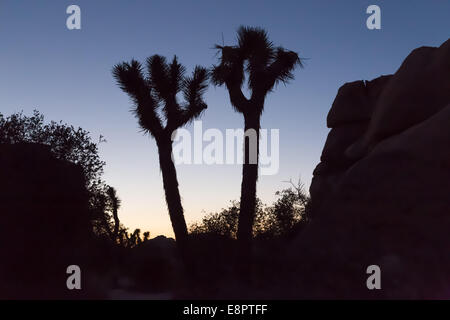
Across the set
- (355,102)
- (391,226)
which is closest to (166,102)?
(391,226)

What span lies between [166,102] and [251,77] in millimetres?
3022

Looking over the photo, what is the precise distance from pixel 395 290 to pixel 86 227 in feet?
27.7

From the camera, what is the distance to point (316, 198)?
2603 centimetres

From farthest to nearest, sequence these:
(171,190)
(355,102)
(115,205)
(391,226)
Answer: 1. (115,205)
2. (355,102)
3. (171,190)
4. (391,226)

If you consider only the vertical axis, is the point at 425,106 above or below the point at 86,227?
above

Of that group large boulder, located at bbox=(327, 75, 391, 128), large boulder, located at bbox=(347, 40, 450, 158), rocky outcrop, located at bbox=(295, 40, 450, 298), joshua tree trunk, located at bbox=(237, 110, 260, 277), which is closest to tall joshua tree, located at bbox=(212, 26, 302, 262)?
joshua tree trunk, located at bbox=(237, 110, 260, 277)

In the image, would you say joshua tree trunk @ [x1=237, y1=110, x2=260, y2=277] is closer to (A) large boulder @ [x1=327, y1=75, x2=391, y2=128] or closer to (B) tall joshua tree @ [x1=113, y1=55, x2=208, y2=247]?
(B) tall joshua tree @ [x1=113, y1=55, x2=208, y2=247]

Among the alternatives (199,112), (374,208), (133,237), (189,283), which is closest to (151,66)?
(199,112)

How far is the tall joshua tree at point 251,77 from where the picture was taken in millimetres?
15453

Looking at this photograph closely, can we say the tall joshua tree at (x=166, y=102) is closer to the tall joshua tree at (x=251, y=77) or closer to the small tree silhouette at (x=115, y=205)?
the tall joshua tree at (x=251, y=77)

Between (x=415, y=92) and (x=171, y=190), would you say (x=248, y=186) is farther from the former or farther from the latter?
(x=415, y=92)

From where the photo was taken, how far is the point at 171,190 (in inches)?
621

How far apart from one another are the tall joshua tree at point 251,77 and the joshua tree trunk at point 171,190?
6.83 ft
